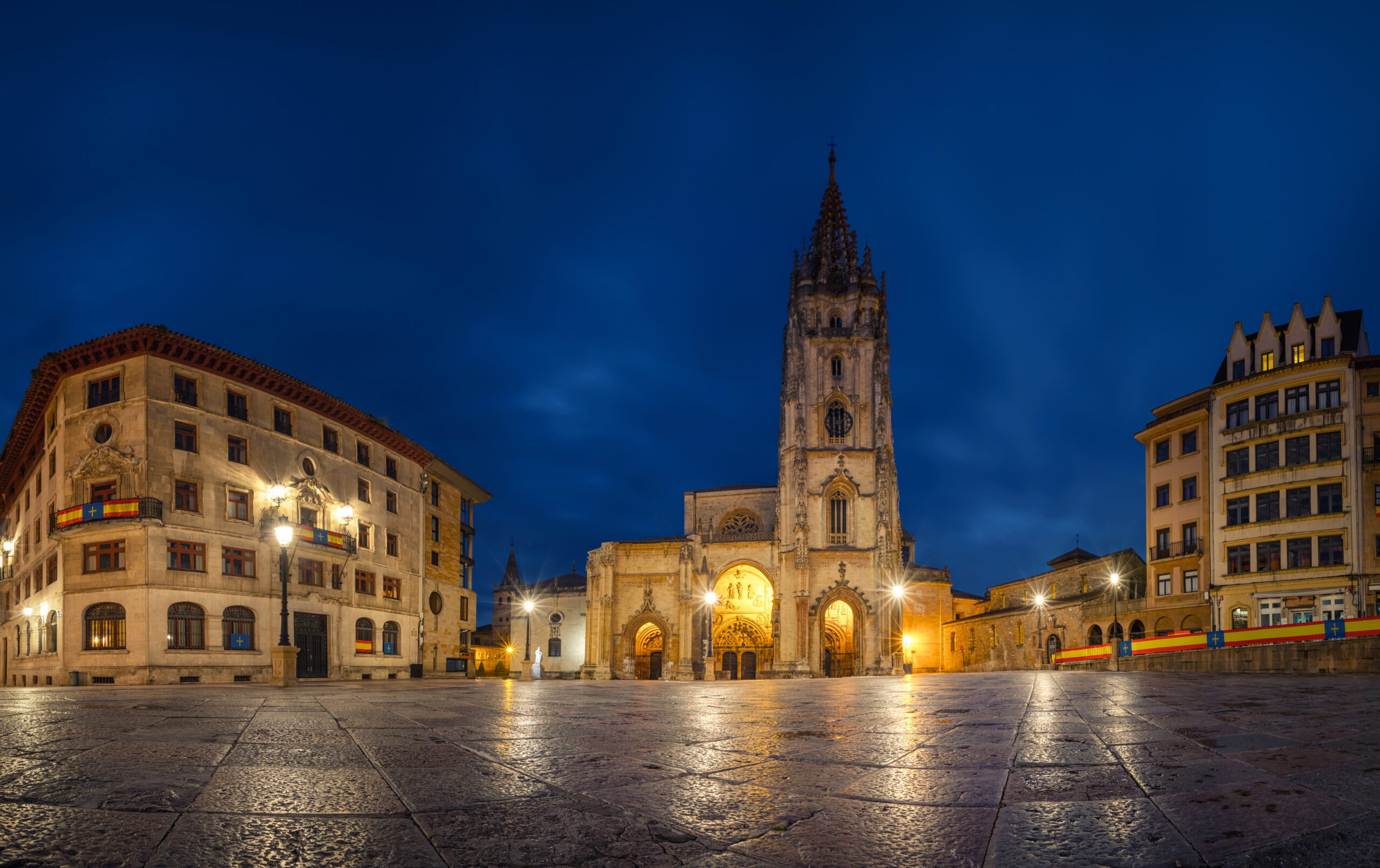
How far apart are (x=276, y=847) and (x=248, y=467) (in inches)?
1366

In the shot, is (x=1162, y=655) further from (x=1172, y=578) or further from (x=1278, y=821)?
(x=1278, y=821)

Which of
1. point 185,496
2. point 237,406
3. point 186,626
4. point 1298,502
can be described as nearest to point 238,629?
point 186,626

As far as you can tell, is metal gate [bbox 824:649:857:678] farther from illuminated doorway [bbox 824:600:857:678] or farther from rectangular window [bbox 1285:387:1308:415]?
rectangular window [bbox 1285:387:1308:415]

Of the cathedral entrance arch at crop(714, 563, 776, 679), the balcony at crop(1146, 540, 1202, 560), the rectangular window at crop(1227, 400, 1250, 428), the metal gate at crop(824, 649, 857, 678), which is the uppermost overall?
the rectangular window at crop(1227, 400, 1250, 428)

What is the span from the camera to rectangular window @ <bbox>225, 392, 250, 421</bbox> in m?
Result: 32.7

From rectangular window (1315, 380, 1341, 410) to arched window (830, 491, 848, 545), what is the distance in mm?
26127

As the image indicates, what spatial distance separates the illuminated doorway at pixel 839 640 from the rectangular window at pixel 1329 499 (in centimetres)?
2614

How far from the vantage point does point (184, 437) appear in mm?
30938

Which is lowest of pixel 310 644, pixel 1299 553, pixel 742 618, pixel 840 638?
pixel 840 638

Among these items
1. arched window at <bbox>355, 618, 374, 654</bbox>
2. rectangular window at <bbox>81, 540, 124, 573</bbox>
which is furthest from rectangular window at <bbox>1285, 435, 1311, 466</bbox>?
rectangular window at <bbox>81, 540, 124, 573</bbox>

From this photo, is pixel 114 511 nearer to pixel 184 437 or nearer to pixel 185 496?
pixel 185 496

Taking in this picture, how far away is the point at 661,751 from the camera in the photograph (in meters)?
4.97

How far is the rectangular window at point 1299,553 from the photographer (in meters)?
37.9

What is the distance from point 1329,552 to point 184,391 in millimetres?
48789
